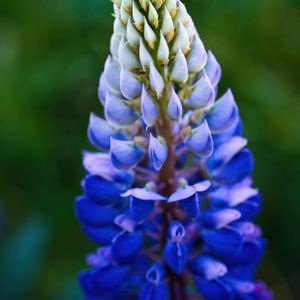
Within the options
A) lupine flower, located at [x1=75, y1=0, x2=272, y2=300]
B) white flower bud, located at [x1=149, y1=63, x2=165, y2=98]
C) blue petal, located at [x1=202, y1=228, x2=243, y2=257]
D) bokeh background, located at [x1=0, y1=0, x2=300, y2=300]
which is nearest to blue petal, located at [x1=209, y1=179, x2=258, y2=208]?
lupine flower, located at [x1=75, y1=0, x2=272, y2=300]

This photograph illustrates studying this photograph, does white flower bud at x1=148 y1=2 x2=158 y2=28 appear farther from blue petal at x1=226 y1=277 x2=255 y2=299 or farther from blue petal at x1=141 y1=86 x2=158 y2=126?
blue petal at x1=226 y1=277 x2=255 y2=299

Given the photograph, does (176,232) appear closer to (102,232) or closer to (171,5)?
(102,232)

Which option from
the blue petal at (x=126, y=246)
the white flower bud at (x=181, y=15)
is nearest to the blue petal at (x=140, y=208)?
the blue petal at (x=126, y=246)

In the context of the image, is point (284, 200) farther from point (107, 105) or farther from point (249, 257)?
point (107, 105)

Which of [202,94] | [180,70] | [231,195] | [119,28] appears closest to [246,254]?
[231,195]

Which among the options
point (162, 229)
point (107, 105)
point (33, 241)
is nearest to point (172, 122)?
point (107, 105)
